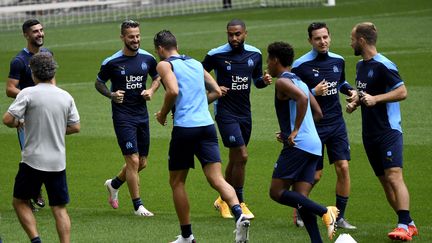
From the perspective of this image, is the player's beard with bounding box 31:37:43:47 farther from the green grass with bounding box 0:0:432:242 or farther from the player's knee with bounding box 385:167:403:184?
the player's knee with bounding box 385:167:403:184

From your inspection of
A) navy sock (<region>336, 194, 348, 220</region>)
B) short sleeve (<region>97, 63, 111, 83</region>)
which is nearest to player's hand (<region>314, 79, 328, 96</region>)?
navy sock (<region>336, 194, 348, 220</region>)

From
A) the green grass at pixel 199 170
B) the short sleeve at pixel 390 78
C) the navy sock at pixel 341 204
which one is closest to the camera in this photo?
the short sleeve at pixel 390 78

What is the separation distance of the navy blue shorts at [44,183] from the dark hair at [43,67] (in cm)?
91

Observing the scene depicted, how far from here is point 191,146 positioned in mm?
12719

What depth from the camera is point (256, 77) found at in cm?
1521

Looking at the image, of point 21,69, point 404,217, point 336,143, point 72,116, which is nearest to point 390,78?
point 336,143

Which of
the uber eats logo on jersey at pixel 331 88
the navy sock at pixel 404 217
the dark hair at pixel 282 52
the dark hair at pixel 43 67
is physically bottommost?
the navy sock at pixel 404 217

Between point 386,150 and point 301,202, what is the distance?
155 centimetres

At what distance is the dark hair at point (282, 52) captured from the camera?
12180 mm

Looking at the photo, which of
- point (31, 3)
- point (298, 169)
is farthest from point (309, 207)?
point (31, 3)

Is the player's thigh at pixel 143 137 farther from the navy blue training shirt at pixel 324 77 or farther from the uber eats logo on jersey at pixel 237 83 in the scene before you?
the navy blue training shirt at pixel 324 77

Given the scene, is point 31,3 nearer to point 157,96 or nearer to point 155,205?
point 157,96

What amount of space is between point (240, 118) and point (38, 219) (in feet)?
9.45

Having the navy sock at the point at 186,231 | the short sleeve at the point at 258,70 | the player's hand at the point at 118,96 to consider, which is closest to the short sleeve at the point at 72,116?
the navy sock at the point at 186,231
